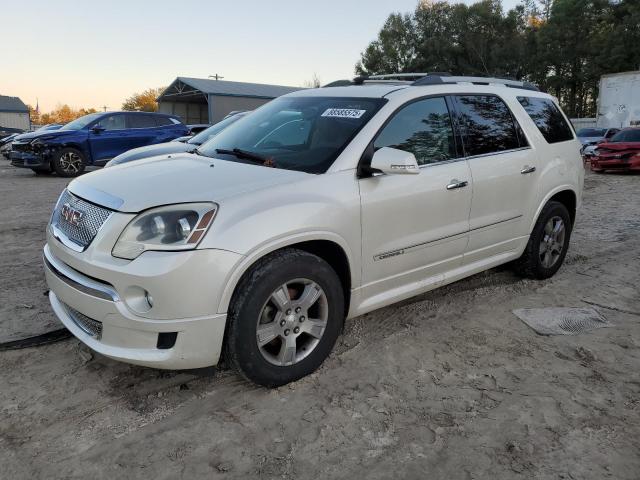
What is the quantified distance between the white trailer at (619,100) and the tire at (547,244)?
1935 cm

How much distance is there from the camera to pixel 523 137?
449 cm

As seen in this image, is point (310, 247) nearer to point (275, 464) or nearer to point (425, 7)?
point (275, 464)

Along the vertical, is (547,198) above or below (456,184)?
below

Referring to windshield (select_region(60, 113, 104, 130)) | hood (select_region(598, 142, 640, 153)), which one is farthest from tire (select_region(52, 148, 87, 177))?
hood (select_region(598, 142, 640, 153))

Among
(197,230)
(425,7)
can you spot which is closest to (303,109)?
(197,230)

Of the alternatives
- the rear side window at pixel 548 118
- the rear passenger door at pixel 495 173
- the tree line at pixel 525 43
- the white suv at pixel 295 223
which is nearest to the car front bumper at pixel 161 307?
the white suv at pixel 295 223

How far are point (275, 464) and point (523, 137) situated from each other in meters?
3.38

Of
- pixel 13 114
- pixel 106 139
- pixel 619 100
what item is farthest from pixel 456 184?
pixel 13 114

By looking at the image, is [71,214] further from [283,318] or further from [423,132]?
[423,132]

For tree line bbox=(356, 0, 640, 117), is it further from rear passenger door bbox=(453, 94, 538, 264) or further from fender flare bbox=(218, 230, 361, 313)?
fender flare bbox=(218, 230, 361, 313)

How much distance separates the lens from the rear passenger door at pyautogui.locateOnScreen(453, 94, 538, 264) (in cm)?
401

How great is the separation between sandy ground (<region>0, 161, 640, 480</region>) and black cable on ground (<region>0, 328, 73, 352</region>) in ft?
0.22

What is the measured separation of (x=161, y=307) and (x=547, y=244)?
12.2 feet

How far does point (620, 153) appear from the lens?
14.8 m
